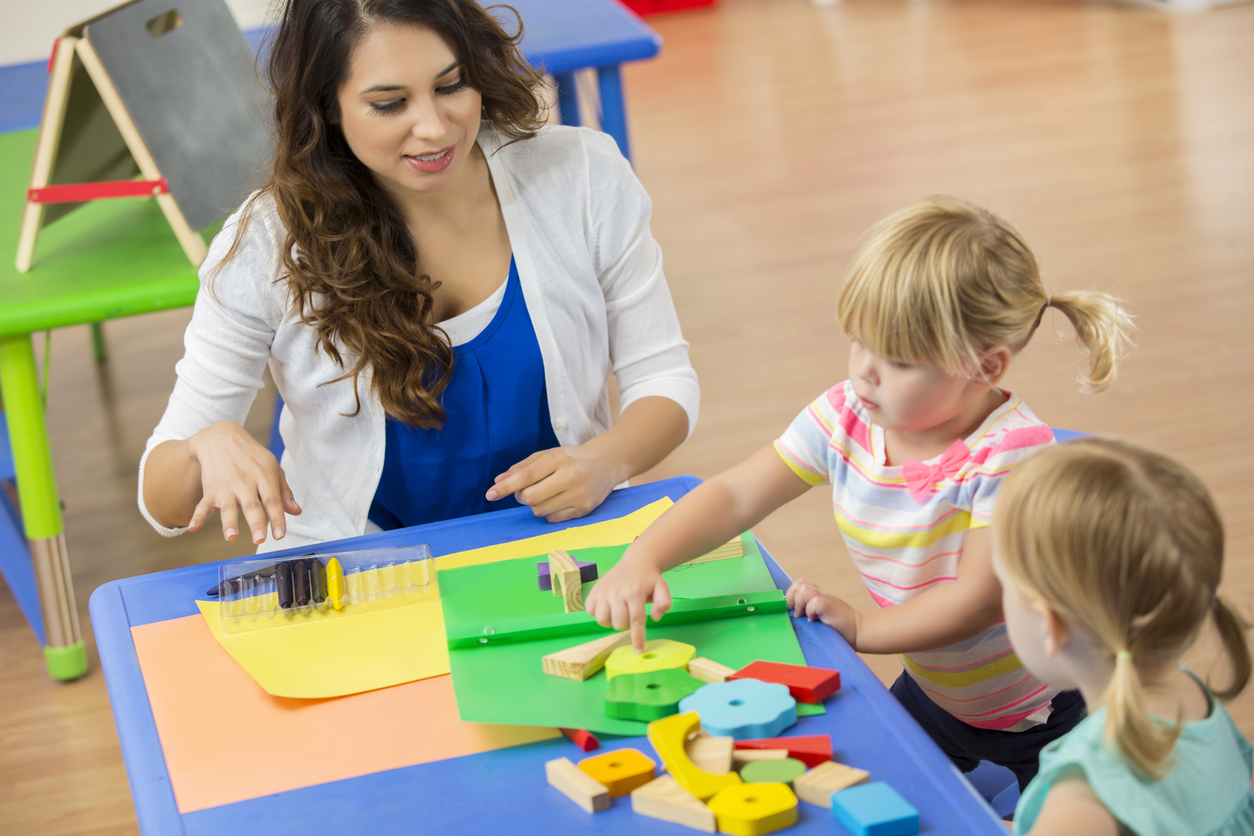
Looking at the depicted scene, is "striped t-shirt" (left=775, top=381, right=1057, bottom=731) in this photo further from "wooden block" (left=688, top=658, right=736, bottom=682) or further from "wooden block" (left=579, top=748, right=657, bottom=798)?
"wooden block" (left=579, top=748, right=657, bottom=798)

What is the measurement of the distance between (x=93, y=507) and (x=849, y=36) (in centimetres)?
434

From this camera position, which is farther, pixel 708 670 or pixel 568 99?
pixel 568 99

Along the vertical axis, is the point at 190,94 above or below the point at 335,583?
above

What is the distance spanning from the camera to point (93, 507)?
253cm

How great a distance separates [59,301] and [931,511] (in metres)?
1.30

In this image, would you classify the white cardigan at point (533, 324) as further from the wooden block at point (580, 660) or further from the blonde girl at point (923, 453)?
the wooden block at point (580, 660)

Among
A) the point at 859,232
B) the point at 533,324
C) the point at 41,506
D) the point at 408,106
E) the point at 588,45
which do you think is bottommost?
the point at 859,232

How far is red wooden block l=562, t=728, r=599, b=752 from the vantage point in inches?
31.3

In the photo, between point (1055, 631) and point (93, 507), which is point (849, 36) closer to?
point (93, 507)

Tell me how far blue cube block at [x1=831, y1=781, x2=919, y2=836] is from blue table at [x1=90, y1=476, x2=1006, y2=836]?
0.03ft

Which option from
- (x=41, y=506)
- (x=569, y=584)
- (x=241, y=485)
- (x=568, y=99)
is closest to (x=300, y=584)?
(x=241, y=485)

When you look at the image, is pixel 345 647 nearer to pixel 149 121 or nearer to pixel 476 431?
pixel 476 431

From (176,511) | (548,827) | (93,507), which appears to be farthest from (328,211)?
(93,507)

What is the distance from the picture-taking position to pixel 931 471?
946 millimetres
